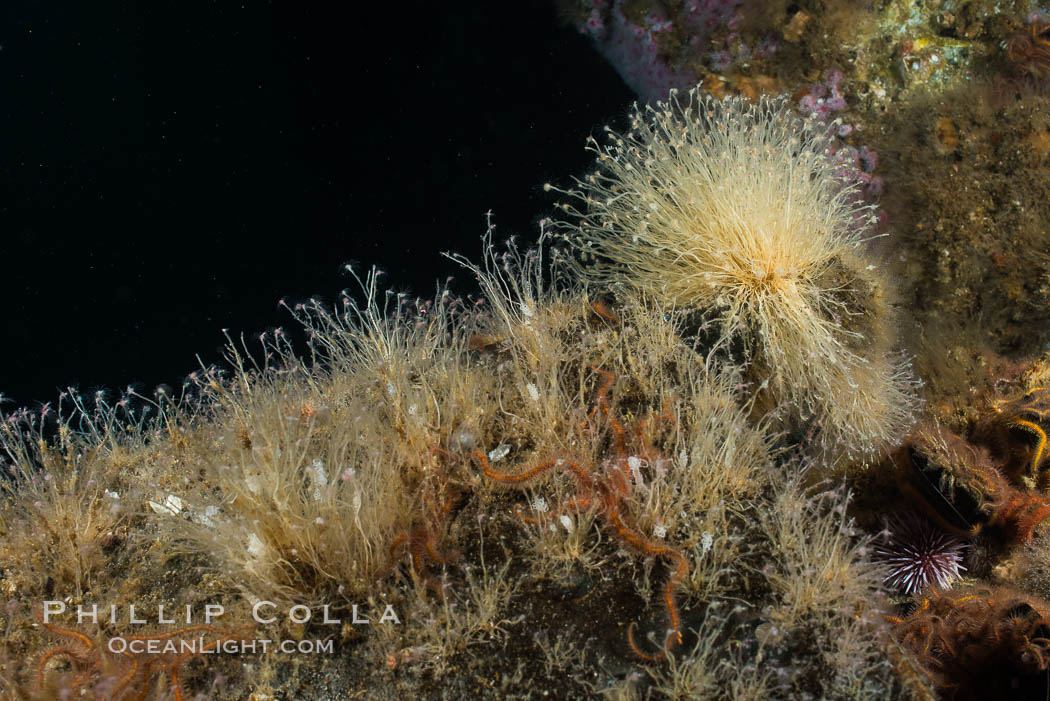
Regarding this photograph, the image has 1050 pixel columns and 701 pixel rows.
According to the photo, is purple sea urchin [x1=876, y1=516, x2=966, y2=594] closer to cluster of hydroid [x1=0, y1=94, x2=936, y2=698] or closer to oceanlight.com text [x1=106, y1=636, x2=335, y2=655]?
cluster of hydroid [x1=0, y1=94, x2=936, y2=698]

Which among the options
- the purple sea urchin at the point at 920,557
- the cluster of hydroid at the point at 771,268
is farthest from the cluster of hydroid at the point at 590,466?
the purple sea urchin at the point at 920,557

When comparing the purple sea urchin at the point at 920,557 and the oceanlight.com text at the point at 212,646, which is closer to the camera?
the oceanlight.com text at the point at 212,646

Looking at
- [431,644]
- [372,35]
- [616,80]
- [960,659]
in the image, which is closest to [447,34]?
[372,35]

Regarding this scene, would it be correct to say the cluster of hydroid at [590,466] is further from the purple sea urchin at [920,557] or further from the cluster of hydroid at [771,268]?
the purple sea urchin at [920,557]

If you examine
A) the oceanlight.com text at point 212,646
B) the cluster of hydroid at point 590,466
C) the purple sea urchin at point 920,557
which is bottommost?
the purple sea urchin at point 920,557

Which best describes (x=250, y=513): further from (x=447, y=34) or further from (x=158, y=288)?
(x=158, y=288)

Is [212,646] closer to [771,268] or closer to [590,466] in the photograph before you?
[590,466]
